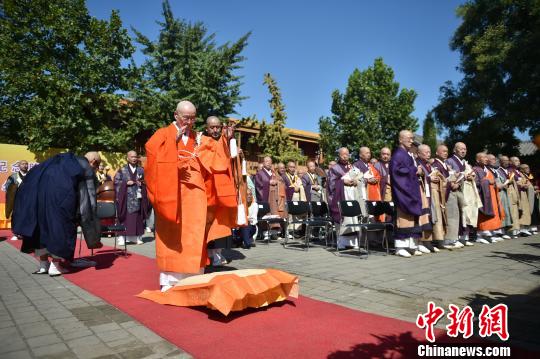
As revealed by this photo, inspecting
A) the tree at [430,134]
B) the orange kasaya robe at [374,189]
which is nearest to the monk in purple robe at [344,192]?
the orange kasaya robe at [374,189]

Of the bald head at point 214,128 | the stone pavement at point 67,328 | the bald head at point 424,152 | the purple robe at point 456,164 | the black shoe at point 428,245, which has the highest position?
the bald head at point 214,128

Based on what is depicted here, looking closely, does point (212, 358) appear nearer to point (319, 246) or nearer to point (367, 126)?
point (319, 246)

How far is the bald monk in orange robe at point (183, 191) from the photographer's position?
4.64 meters

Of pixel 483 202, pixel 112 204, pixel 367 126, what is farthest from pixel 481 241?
pixel 367 126

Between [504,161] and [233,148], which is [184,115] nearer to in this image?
[233,148]

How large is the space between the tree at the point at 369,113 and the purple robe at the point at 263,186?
19.9 meters

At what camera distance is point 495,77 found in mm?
21078

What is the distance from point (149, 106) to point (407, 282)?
1607cm

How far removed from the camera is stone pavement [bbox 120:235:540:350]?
13.2 ft

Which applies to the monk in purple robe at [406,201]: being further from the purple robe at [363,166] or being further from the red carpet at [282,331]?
the red carpet at [282,331]

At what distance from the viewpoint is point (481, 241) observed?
32.1 ft

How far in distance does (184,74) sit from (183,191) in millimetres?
15766

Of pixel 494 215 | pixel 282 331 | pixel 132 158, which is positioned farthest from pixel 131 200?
pixel 494 215

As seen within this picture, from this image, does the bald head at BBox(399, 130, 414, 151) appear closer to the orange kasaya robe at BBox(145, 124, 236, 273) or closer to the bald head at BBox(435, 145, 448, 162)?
the bald head at BBox(435, 145, 448, 162)
